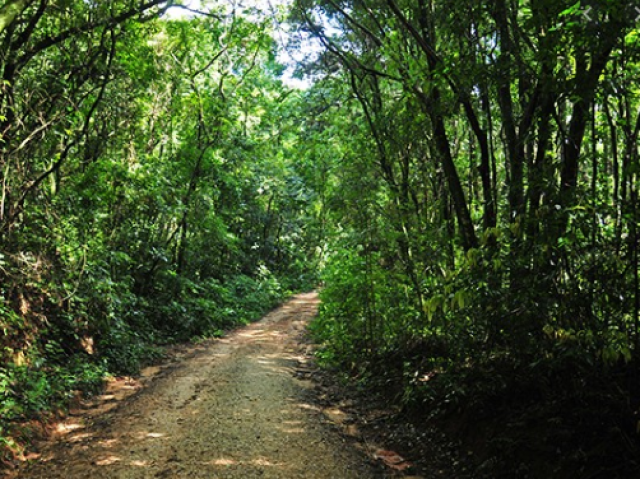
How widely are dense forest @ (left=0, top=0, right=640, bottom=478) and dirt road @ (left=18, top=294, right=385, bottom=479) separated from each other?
2.99 feet

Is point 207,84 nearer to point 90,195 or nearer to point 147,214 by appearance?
point 147,214

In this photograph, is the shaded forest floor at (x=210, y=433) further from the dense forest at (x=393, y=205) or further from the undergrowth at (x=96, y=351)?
the dense forest at (x=393, y=205)

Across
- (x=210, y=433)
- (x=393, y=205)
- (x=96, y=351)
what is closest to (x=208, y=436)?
(x=210, y=433)

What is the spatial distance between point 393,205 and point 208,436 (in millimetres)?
5710

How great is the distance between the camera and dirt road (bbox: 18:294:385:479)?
4.72 meters

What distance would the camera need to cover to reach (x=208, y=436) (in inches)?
218

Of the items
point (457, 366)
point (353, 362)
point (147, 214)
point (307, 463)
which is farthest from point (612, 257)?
point (147, 214)

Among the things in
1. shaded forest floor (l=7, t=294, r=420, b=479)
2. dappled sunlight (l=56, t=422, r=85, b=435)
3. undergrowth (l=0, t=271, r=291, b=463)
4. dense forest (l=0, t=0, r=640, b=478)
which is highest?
dense forest (l=0, t=0, r=640, b=478)

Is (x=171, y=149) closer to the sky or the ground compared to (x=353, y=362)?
closer to the sky

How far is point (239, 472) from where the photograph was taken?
15.1 ft

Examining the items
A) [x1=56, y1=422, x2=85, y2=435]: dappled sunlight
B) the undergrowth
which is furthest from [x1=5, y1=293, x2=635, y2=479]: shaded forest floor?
the undergrowth

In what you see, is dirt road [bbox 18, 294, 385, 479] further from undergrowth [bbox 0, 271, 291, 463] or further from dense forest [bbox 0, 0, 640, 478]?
dense forest [bbox 0, 0, 640, 478]

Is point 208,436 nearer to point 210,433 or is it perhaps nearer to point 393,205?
point 210,433

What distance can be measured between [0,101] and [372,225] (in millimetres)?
6668
